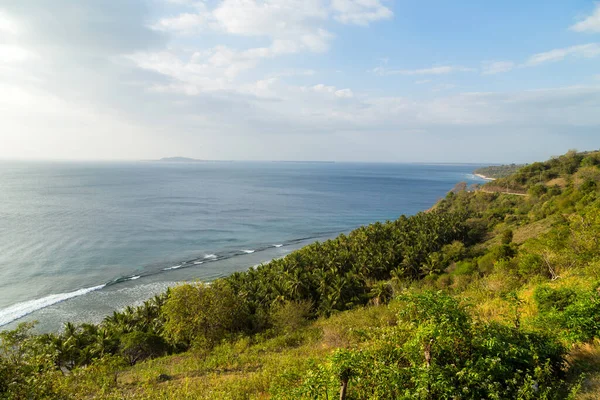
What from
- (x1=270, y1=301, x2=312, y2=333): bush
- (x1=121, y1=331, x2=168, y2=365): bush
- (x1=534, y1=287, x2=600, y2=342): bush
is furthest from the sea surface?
(x1=534, y1=287, x2=600, y2=342): bush

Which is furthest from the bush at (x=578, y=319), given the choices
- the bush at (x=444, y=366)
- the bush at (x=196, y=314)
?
the bush at (x=196, y=314)

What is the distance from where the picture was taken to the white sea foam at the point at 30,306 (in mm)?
46631

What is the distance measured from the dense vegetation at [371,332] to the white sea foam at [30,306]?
14458mm

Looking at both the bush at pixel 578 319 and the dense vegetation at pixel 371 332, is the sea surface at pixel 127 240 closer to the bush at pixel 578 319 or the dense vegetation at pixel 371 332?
the dense vegetation at pixel 371 332

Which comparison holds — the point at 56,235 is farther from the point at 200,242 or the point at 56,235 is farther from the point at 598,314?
the point at 598,314

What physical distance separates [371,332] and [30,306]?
61.2 m

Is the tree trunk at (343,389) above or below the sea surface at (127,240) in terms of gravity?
above

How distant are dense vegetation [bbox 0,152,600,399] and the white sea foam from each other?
14.5 metres

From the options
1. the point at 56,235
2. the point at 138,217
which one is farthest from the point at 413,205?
the point at 56,235

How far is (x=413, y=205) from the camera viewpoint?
155625 mm

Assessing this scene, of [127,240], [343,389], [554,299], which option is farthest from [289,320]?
[127,240]

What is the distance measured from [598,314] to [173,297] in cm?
2654

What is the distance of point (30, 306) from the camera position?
50031 millimetres

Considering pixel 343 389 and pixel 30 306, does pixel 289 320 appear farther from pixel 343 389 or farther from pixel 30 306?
pixel 30 306
